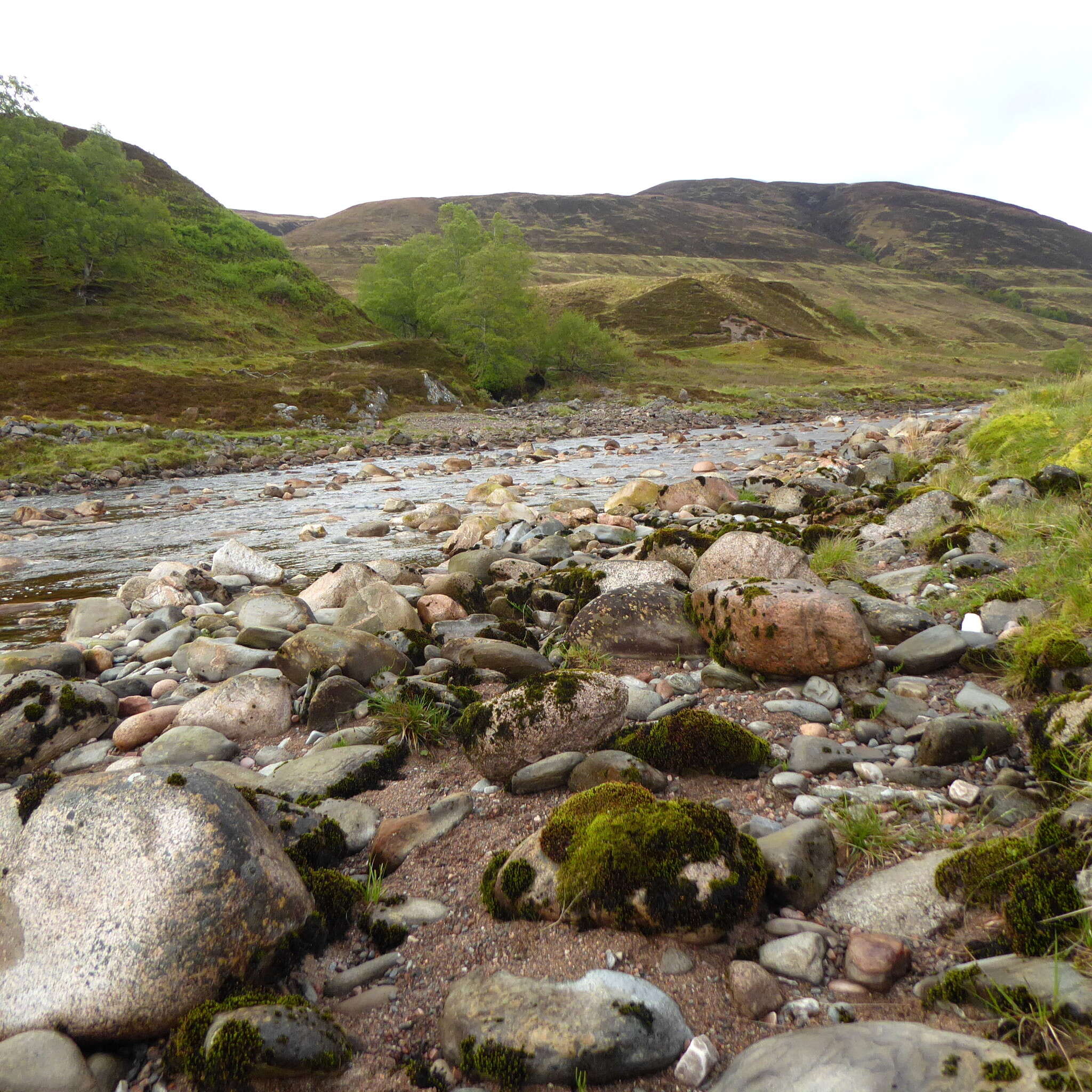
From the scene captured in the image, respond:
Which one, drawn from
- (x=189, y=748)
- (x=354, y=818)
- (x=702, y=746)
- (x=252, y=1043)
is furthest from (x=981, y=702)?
(x=189, y=748)

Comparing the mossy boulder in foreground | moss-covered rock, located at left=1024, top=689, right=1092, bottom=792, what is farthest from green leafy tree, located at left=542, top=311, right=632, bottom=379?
the mossy boulder in foreground

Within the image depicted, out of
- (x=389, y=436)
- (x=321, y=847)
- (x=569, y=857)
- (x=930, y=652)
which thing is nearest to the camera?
(x=569, y=857)

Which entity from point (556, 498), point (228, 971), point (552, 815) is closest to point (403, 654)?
point (552, 815)

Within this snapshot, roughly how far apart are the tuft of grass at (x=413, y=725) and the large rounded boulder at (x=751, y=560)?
312 centimetres

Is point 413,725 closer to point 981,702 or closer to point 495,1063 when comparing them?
point 495,1063

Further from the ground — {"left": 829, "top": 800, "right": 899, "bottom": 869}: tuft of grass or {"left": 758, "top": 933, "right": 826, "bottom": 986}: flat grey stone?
{"left": 829, "top": 800, "right": 899, "bottom": 869}: tuft of grass

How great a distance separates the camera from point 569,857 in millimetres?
3199

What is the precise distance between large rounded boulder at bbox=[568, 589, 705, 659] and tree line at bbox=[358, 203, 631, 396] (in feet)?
167

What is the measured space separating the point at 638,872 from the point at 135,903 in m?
2.07

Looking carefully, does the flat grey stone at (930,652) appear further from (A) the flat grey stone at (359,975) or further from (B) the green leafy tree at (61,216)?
(B) the green leafy tree at (61,216)

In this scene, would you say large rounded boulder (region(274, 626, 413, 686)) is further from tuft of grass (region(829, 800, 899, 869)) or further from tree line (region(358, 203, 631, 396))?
tree line (region(358, 203, 631, 396))

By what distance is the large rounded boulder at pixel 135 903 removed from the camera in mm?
2623

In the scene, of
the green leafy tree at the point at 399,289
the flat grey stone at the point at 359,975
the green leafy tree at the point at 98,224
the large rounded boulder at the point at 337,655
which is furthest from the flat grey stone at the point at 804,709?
the green leafy tree at the point at 98,224

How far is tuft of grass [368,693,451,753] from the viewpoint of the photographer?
5.09 meters
